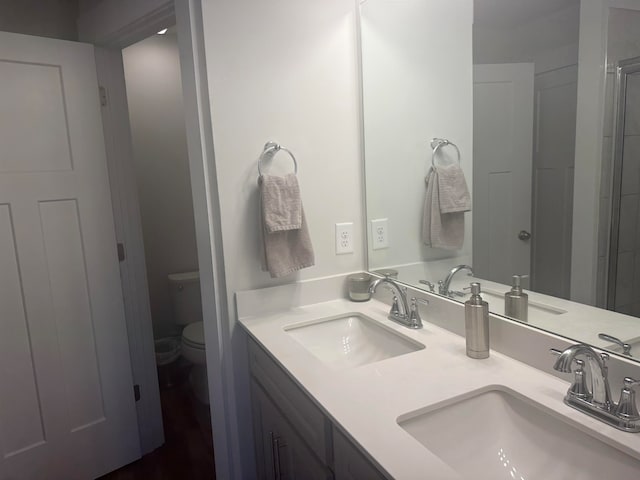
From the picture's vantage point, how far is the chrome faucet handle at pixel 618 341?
3.04 ft

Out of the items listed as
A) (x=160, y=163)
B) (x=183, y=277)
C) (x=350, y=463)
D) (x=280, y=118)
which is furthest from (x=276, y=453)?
(x=160, y=163)

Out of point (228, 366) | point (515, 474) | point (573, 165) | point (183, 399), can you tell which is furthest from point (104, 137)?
point (515, 474)

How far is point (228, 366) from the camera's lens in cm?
159

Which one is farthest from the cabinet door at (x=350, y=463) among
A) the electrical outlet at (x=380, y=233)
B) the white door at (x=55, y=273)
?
the white door at (x=55, y=273)

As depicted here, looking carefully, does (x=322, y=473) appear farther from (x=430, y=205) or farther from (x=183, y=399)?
(x=183, y=399)

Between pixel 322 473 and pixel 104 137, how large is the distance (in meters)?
1.73

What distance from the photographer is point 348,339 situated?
61.7 inches

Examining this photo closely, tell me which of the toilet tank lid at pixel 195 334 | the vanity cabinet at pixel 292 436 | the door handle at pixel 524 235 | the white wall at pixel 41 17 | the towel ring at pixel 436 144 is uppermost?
the white wall at pixel 41 17

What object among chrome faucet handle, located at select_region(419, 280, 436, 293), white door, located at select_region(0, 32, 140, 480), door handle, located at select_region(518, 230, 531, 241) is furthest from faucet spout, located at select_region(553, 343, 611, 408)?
white door, located at select_region(0, 32, 140, 480)

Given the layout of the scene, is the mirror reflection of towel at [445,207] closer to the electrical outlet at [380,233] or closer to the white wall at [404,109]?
the white wall at [404,109]

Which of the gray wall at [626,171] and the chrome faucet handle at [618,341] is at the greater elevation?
the gray wall at [626,171]

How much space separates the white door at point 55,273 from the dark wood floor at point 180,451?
16 centimetres

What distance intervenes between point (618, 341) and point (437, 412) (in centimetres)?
41

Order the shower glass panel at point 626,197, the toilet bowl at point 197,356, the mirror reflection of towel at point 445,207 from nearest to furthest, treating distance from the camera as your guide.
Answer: the shower glass panel at point 626,197, the mirror reflection of towel at point 445,207, the toilet bowl at point 197,356
